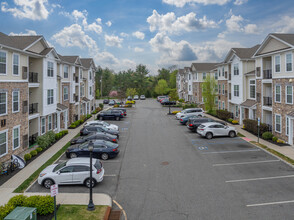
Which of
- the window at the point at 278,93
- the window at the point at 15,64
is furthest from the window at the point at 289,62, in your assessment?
the window at the point at 15,64

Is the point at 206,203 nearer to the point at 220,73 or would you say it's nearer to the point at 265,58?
the point at 265,58

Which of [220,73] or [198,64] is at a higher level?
[198,64]

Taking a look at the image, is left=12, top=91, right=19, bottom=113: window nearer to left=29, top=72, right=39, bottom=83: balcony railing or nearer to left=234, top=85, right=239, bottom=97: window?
left=29, top=72, right=39, bottom=83: balcony railing

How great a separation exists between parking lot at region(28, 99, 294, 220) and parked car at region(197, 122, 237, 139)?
2.44m

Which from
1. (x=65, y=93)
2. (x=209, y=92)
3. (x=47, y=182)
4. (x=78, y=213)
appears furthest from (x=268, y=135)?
(x=65, y=93)

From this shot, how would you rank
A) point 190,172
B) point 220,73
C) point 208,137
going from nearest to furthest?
point 190,172 → point 208,137 → point 220,73

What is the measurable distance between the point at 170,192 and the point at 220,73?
32600 mm

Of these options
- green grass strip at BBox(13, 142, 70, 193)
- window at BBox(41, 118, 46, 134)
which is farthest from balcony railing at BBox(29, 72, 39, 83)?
green grass strip at BBox(13, 142, 70, 193)

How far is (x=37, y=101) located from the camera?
2367 cm

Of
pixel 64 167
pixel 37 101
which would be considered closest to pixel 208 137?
pixel 64 167

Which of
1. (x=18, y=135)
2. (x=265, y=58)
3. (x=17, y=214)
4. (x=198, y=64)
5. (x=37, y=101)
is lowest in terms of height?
(x=17, y=214)

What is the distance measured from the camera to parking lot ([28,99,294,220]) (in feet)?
35.8

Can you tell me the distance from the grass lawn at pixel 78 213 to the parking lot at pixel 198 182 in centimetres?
126

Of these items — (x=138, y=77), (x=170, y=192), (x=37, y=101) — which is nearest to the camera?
(x=170, y=192)
